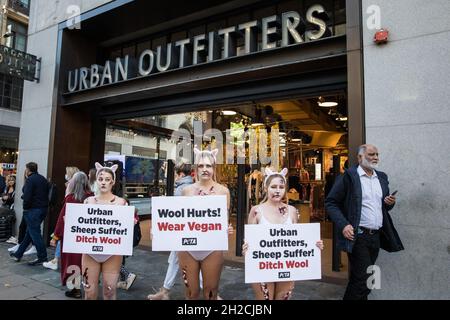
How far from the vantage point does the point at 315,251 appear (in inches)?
124

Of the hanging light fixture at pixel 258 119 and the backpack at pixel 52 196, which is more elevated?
the hanging light fixture at pixel 258 119

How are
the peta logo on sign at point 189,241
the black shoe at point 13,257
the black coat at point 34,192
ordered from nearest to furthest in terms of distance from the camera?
the peta logo on sign at point 189,241, the black coat at point 34,192, the black shoe at point 13,257

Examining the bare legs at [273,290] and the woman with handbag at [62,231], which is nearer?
the bare legs at [273,290]

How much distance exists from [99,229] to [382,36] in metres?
4.28

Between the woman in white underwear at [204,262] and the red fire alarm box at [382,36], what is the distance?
9.21 feet

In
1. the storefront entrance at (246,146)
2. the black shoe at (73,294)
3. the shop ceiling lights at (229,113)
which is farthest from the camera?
the shop ceiling lights at (229,113)

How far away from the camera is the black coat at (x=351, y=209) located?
3689 mm

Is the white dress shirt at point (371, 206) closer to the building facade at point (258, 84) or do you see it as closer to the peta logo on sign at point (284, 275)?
the building facade at point (258, 84)

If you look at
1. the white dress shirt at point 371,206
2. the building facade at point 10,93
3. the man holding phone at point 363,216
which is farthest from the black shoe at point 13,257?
the building facade at point 10,93

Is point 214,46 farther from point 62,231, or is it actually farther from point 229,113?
point 229,113

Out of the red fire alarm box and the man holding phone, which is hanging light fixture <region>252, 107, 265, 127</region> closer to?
the red fire alarm box

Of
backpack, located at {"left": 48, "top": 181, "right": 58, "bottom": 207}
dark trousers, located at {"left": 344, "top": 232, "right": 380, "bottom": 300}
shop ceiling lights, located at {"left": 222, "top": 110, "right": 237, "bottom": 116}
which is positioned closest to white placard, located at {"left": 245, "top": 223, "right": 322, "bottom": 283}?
dark trousers, located at {"left": 344, "top": 232, "right": 380, "bottom": 300}

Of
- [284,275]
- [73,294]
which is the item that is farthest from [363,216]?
[73,294]
